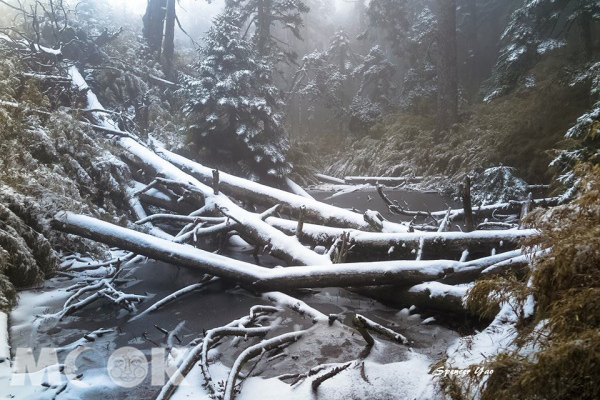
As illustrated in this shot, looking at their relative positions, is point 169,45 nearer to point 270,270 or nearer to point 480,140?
point 480,140

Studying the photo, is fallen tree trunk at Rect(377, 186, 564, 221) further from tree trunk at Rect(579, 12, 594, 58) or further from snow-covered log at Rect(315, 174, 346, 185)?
snow-covered log at Rect(315, 174, 346, 185)

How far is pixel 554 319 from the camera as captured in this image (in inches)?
61.3

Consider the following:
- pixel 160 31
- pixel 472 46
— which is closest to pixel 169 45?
pixel 160 31

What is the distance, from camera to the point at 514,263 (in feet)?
12.0

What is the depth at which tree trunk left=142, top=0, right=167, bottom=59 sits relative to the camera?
47.7ft

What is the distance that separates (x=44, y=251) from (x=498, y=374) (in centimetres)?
504

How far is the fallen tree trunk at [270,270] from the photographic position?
4078 mm

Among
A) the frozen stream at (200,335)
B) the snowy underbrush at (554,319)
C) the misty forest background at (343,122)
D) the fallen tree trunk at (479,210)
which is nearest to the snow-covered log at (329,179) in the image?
the misty forest background at (343,122)

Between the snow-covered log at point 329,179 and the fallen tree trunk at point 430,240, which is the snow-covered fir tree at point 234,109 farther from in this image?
the fallen tree trunk at point 430,240

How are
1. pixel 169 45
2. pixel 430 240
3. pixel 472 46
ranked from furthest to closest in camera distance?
pixel 472 46
pixel 169 45
pixel 430 240

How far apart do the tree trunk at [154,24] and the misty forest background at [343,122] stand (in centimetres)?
5

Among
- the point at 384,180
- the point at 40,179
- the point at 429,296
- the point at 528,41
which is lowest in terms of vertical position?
the point at 429,296

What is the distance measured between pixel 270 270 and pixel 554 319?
3.35 metres

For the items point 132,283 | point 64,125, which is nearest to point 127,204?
point 64,125
